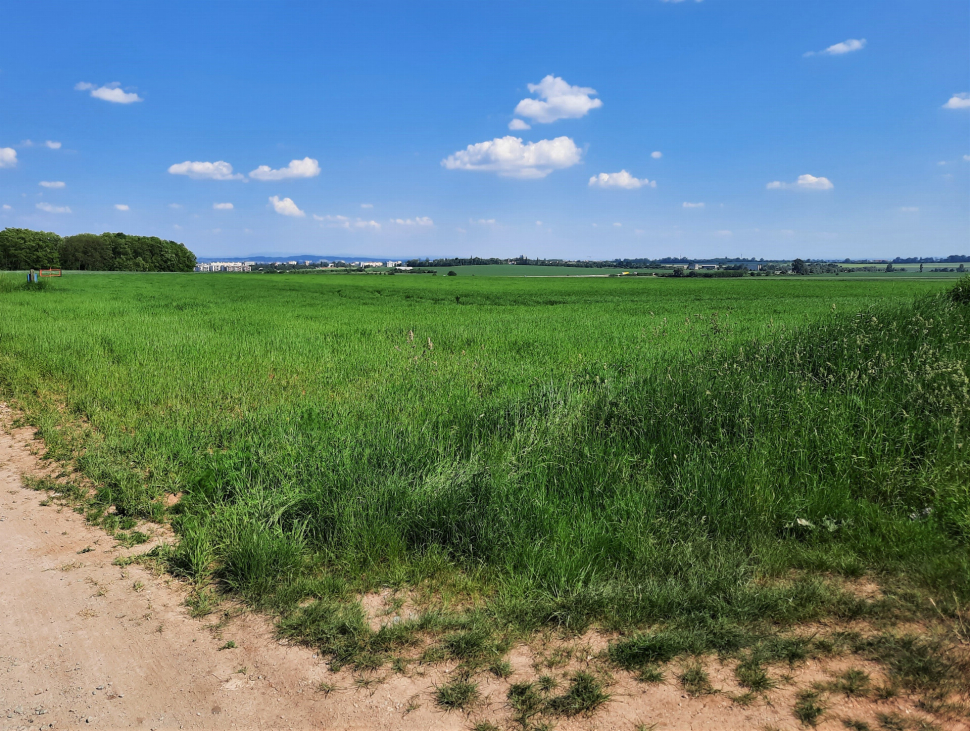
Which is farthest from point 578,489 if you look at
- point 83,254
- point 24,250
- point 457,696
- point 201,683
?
point 83,254

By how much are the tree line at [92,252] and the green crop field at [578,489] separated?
366ft

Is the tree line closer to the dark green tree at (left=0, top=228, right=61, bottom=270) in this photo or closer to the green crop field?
the dark green tree at (left=0, top=228, right=61, bottom=270)

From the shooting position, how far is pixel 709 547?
14.1 ft

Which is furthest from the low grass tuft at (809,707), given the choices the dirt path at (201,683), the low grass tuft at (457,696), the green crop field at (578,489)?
the low grass tuft at (457,696)

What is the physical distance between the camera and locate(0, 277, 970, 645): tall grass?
4.01m

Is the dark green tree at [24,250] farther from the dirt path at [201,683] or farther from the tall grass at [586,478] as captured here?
the dirt path at [201,683]

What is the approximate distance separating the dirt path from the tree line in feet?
373

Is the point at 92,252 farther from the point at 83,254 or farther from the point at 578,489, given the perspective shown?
the point at 578,489

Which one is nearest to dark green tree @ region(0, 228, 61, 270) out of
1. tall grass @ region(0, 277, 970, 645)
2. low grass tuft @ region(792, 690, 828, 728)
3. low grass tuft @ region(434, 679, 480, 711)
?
tall grass @ region(0, 277, 970, 645)

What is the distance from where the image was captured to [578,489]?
530 centimetres

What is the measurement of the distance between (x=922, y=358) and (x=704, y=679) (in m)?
5.74

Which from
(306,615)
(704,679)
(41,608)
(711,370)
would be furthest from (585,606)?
(711,370)

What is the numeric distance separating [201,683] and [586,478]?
3.46m

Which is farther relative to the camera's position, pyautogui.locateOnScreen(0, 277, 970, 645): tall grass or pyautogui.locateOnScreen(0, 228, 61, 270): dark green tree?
pyautogui.locateOnScreen(0, 228, 61, 270): dark green tree
